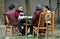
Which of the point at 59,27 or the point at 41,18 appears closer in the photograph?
the point at 41,18

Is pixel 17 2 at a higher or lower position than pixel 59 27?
higher

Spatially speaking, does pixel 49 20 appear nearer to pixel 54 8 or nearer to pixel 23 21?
pixel 23 21

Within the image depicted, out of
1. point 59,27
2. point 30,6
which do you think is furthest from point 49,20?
point 30,6

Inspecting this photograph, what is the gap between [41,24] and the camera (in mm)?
13523

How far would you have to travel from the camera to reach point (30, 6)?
19312 millimetres

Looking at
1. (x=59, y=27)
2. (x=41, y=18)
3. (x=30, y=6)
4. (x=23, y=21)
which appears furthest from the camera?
(x=30, y=6)

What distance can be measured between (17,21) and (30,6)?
5344 mm

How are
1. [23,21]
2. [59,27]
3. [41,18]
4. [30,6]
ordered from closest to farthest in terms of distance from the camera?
[41,18] → [23,21] → [59,27] → [30,6]

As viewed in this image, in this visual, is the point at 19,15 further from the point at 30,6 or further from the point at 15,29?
the point at 30,6

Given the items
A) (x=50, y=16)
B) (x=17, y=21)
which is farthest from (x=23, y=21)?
(x=50, y=16)

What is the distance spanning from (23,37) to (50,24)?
125cm

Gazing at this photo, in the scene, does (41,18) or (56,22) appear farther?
(56,22)

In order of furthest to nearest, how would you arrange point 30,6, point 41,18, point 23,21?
point 30,6 → point 23,21 → point 41,18

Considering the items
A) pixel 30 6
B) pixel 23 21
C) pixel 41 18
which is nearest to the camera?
pixel 41 18
